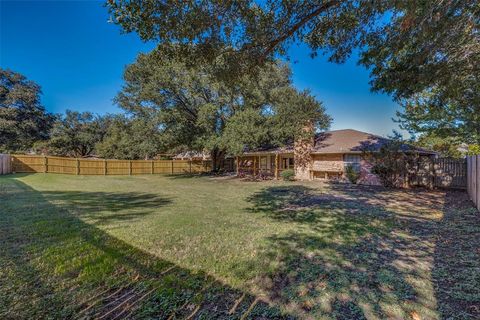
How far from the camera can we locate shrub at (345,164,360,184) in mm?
15480

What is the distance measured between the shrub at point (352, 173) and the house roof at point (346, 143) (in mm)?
1185

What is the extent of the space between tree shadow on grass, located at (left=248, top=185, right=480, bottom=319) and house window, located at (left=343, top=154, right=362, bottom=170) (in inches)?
373

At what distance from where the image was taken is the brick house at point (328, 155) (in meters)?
15.6

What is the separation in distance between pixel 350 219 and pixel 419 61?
4.44m

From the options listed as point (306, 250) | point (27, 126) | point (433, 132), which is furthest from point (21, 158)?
point (433, 132)

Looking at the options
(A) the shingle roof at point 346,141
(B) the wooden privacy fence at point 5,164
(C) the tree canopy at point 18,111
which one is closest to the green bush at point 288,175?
(A) the shingle roof at point 346,141

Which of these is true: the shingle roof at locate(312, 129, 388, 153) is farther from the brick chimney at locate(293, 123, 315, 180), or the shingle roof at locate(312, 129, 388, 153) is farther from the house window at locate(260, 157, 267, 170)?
the house window at locate(260, 157, 267, 170)

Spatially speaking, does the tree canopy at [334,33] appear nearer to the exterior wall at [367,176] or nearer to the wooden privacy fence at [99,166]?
the exterior wall at [367,176]

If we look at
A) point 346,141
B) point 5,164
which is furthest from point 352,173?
point 5,164

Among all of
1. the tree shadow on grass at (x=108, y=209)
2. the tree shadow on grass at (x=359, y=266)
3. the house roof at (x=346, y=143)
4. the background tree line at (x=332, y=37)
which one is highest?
the background tree line at (x=332, y=37)

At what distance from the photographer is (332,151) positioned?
16.6 meters

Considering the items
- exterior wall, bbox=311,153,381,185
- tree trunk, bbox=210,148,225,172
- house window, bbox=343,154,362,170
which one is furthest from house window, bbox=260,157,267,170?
house window, bbox=343,154,362,170

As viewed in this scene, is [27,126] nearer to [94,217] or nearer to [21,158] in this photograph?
[21,158]

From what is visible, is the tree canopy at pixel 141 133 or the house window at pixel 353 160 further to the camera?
the tree canopy at pixel 141 133
